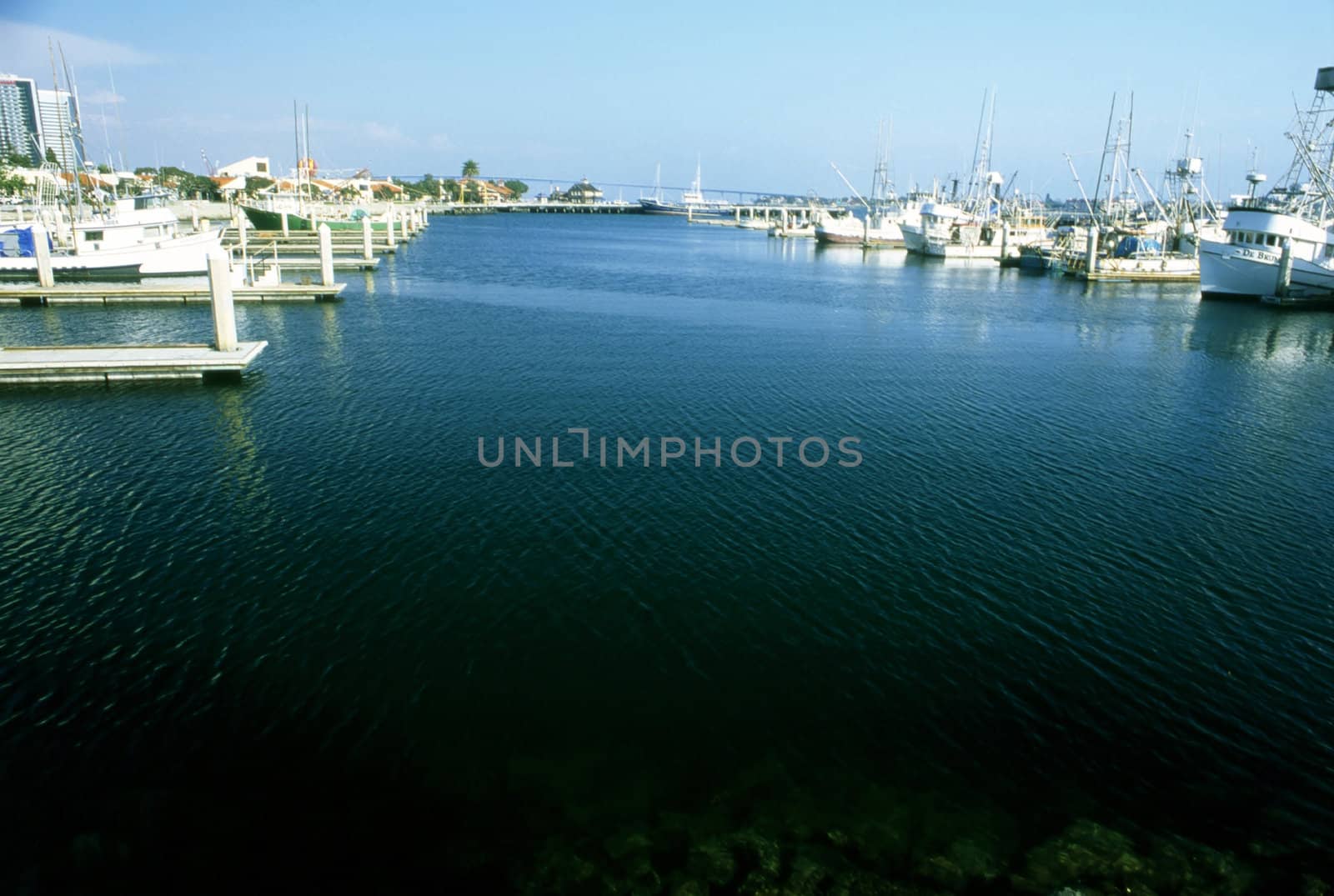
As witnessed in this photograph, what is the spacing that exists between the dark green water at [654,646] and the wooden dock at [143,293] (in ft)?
95.9

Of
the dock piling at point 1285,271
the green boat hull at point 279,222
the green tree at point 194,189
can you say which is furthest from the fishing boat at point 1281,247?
the green tree at point 194,189

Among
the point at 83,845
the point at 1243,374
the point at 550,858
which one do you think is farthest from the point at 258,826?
the point at 1243,374

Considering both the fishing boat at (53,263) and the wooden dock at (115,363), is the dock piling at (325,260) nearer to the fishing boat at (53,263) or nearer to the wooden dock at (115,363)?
the fishing boat at (53,263)

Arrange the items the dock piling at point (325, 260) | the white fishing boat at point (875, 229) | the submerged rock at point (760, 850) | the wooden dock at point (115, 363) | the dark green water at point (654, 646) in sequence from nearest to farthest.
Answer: the submerged rock at point (760, 850) → the dark green water at point (654, 646) → the wooden dock at point (115, 363) → the dock piling at point (325, 260) → the white fishing boat at point (875, 229)

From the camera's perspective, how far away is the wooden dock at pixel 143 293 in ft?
195

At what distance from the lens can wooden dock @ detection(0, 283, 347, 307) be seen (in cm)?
5941

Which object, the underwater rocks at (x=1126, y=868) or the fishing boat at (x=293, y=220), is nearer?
the underwater rocks at (x=1126, y=868)

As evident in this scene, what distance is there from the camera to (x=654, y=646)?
1856 cm

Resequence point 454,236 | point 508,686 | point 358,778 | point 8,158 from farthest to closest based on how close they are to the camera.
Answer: point 454,236 → point 8,158 → point 508,686 → point 358,778

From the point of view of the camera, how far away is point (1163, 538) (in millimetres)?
24297

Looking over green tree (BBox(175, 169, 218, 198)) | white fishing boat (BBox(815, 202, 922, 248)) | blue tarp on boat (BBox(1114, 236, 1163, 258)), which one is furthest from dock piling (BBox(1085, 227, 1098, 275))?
green tree (BBox(175, 169, 218, 198))

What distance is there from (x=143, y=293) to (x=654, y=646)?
60.2 meters

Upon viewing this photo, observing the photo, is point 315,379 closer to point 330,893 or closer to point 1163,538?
point 330,893

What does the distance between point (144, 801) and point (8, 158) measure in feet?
593
